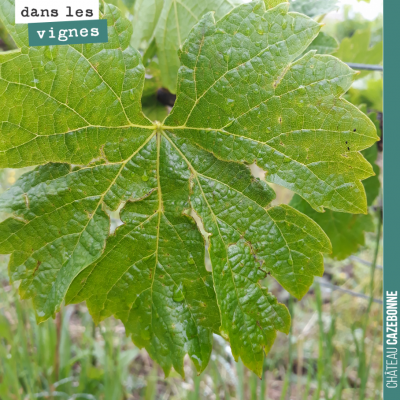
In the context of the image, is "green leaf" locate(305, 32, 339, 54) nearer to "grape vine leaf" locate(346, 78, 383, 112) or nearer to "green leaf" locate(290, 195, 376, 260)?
"grape vine leaf" locate(346, 78, 383, 112)

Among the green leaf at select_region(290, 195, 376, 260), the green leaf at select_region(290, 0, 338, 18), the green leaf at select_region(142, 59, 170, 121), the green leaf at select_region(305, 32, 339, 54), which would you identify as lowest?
the green leaf at select_region(290, 195, 376, 260)

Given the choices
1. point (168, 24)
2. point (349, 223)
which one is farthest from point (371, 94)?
point (168, 24)

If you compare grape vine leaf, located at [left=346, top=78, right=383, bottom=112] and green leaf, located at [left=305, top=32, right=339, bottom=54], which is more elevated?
green leaf, located at [left=305, top=32, right=339, bottom=54]

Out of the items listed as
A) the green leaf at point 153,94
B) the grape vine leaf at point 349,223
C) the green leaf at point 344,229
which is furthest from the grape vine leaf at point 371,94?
the green leaf at point 153,94

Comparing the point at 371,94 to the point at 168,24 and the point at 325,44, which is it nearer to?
the point at 325,44

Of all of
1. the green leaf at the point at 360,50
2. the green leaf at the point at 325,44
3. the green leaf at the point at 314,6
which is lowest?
the green leaf at the point at 325,44

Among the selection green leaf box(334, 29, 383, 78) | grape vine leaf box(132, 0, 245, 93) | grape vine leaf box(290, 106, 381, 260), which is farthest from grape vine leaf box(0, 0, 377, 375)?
green leaf box(334, 29, 383, 78)

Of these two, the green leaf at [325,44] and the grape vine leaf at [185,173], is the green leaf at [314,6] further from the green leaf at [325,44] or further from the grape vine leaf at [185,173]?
the grape vine leaf at [185,173]

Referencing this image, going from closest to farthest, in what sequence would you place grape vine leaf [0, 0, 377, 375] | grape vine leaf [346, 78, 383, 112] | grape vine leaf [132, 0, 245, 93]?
grape vine leaf [0, 0, 377, 375] < grape vine leaf [132, 0, 245, 93] < grape vine leaf [346, 78, 383, 112]
